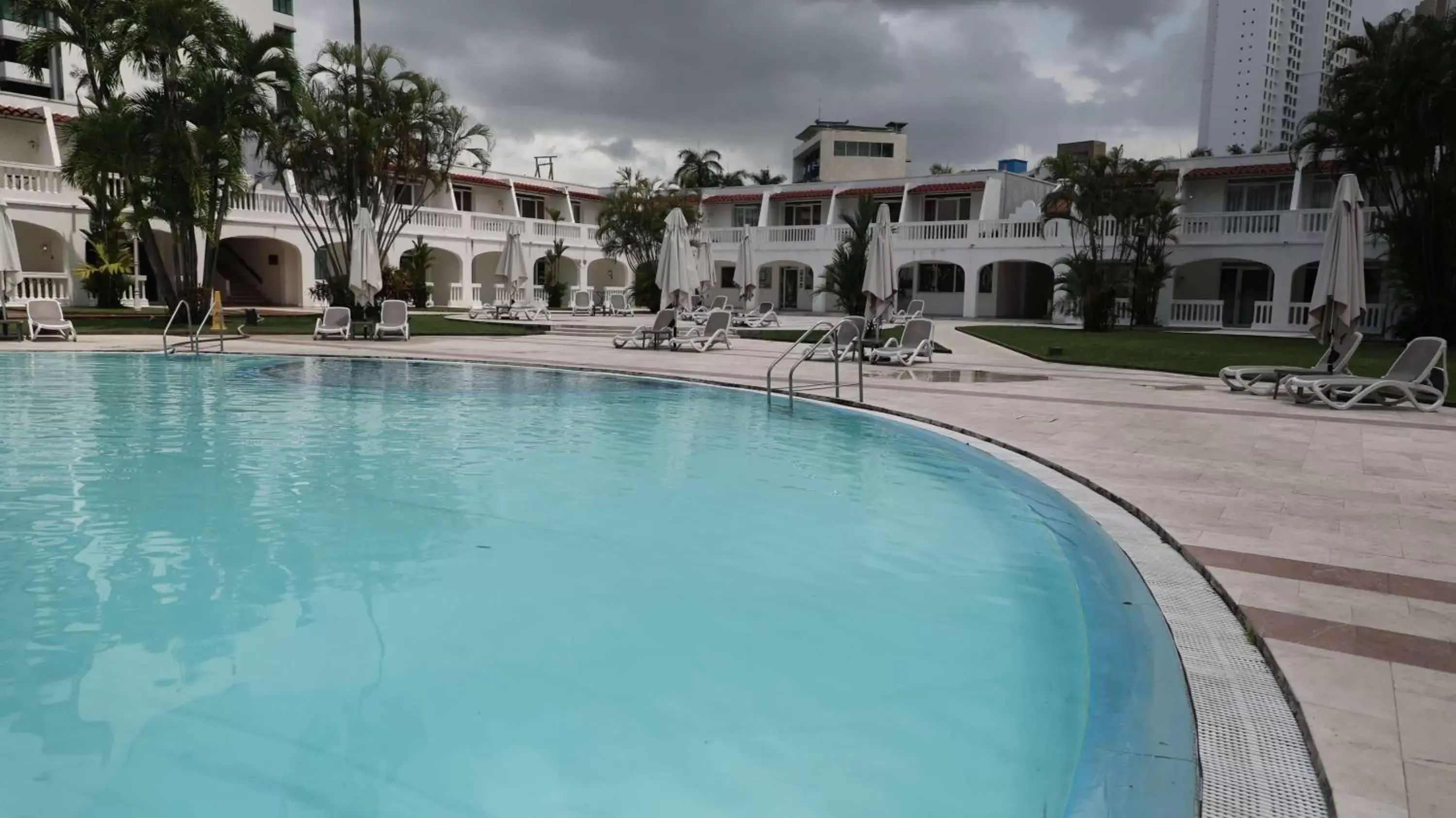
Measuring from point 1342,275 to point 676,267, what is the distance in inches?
536

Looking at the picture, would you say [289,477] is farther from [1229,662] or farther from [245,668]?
[1229,662]

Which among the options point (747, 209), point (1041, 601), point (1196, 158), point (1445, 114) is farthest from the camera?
point (747, 209)

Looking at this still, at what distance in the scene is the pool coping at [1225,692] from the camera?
2711 mm

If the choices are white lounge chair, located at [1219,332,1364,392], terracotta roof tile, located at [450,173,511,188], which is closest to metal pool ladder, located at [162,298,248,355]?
white lounge chair, located at [1219,332,1364,392]

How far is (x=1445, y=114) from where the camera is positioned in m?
21.8

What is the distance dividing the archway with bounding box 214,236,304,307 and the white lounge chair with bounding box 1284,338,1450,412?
31653 mm

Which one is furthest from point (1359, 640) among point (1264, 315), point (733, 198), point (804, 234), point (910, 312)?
point (733, 198)

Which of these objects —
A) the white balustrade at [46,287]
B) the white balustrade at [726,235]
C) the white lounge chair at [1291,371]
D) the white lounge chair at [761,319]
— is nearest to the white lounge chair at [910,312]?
the white lounge chair at [761,319]

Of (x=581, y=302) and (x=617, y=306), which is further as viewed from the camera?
(x=581, y=302)

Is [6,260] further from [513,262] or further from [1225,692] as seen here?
[1225,692]

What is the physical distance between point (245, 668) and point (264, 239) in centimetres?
3544

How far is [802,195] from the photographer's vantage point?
42344 mm

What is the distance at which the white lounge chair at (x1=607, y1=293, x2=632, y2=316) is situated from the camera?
34844 mm

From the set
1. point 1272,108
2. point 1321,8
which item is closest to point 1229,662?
point 1272,108
